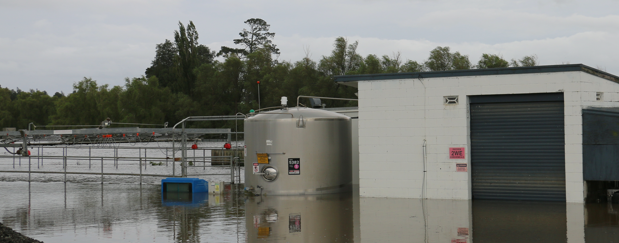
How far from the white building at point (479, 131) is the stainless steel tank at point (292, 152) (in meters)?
1.24

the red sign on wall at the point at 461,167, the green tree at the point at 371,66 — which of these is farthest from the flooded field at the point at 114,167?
the green tree at the point at 371,66

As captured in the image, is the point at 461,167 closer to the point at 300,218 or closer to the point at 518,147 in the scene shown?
the point at 518,147

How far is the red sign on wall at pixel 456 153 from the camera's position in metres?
15.3

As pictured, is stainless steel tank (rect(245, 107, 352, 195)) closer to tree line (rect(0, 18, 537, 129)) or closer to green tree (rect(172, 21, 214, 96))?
tree line (rect(0, 18, 537, 129))

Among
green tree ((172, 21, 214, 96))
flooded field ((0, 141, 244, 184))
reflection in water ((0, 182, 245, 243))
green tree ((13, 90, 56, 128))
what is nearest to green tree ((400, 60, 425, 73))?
flooded field ((0, 141, 244, 184))

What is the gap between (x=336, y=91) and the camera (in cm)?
5831

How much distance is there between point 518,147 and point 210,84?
61.3m

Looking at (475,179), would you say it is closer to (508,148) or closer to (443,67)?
(508,148)

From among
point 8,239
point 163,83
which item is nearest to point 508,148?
point 8,239

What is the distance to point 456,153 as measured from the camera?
15.4 m

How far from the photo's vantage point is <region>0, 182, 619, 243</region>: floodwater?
10.7m

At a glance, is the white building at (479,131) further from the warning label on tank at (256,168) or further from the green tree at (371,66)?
the green tree at (371,66)

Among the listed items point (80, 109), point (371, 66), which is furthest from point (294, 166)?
point (80, 109)

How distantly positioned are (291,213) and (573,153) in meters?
7.07
